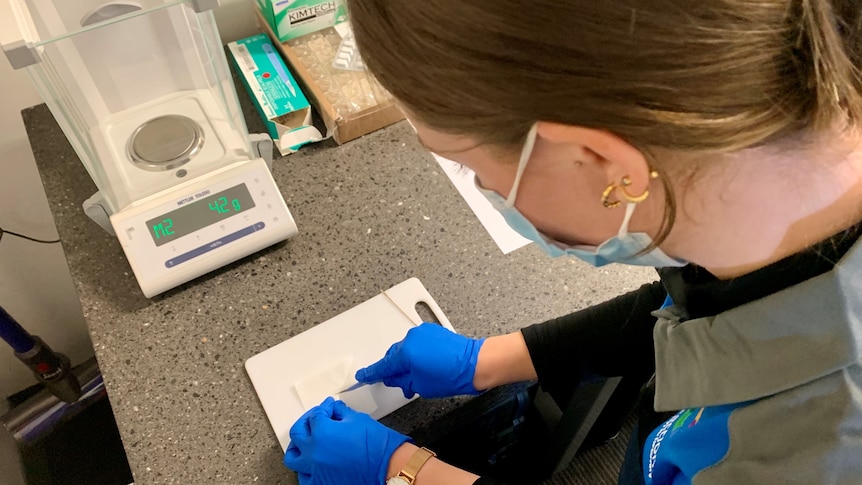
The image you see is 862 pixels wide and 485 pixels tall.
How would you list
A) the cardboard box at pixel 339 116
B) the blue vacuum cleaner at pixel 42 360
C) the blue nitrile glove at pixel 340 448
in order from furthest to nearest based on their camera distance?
the blue vacuum cleaner at pixel 42 360
the cardboard box at pixel 339 116
the blue nitrile glove at pixel 340 448

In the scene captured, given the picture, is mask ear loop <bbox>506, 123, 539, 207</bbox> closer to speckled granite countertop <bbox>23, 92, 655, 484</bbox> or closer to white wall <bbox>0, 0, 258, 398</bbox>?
speckled granite countertop <bbox>23, 92, 655, 484</bbox>

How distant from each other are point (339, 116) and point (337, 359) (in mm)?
358

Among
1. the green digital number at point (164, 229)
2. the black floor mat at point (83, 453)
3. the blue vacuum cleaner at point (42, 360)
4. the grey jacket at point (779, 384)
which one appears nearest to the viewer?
the grey jacket at point (779, 384)

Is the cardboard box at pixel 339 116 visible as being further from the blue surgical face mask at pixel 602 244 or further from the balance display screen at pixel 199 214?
the blue surgical face mask at pixel 602 244

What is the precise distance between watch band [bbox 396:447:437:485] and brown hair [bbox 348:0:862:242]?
0.44 m

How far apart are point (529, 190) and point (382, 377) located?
0.35 meters

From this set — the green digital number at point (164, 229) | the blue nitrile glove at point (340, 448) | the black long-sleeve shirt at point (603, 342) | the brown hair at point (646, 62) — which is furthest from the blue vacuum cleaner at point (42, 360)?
the brown hair at point (646, 62)

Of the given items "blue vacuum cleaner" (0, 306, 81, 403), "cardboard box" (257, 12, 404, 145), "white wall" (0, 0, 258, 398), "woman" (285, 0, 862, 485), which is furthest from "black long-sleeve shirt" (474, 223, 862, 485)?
"blue vacuum cleaner" (0, 306, 81, 403)

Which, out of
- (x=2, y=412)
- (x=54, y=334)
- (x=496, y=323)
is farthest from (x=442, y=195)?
(x=2, y=412)

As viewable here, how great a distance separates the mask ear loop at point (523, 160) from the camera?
400mm

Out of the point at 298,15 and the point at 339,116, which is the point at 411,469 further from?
the point at 298,15

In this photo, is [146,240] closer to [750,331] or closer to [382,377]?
[382,377]

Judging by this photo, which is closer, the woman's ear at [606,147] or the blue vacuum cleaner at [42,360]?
the woman's ear at [606,147]

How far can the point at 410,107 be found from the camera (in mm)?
432
